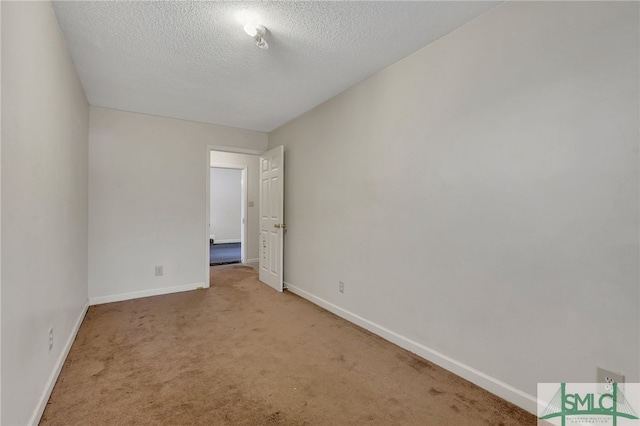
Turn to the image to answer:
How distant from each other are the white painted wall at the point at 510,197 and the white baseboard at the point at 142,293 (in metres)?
2.55

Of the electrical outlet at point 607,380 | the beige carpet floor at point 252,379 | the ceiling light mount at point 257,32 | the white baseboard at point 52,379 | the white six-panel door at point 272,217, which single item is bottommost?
the beige carpet floor at point 252,379

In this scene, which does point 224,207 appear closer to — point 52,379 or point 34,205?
point 52,379

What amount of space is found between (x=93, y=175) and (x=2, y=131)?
282 cm

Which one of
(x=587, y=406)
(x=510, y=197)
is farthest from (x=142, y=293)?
(x=587, y=406)

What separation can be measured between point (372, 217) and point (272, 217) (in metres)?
1.95

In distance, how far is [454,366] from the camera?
2062mm

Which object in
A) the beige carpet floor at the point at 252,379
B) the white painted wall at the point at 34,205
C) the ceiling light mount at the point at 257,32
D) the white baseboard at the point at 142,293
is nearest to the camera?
the white painted wall at the point at 34,205

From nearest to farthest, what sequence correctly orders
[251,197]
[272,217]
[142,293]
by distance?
[142,293], [272,217], [251,197]

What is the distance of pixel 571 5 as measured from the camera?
1.53 metres

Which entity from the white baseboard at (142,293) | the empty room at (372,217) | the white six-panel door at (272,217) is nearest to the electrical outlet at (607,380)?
the empty room at (372,217)

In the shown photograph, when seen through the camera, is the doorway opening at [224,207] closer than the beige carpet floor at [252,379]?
No

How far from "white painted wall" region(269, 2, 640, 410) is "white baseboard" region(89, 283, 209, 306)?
2.55 m

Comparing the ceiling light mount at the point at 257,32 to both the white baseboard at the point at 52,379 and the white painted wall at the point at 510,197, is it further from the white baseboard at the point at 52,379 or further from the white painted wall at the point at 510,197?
the white baseboard at the point at 52,379

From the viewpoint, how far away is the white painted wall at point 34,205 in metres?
1.22
